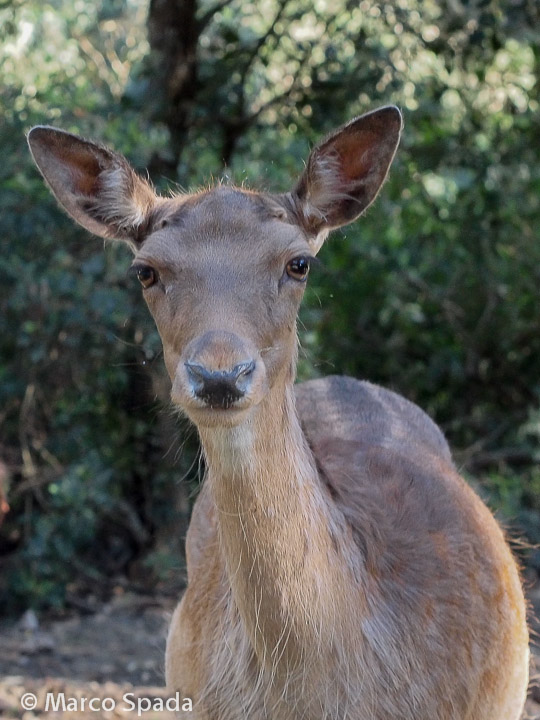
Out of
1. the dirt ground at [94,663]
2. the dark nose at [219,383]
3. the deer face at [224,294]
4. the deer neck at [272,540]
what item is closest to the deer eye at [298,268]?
the deer face at [224,294]

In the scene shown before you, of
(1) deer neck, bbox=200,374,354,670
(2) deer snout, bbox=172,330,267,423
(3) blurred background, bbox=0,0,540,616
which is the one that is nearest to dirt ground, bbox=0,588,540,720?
(3) blurred background, bbox=0,0,540,616

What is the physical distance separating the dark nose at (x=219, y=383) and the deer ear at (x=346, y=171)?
1135mm

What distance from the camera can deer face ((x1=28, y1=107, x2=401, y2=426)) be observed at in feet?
10.2

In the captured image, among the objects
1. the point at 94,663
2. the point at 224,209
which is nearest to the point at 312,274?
the point at 94,663

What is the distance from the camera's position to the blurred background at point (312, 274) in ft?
23.5

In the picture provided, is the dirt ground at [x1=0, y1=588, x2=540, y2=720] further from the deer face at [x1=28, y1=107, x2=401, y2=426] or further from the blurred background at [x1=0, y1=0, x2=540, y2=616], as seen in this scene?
the deer face at [x1=28, y1=107, x2=401, y2=426]

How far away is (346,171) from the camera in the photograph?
4.09 m

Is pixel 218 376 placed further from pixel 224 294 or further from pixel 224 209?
pixel 224 209

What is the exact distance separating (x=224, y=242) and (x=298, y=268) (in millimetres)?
284

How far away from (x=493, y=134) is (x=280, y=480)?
19.0 ft

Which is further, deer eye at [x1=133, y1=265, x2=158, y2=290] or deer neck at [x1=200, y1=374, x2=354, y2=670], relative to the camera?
deer eye at [x1=133, y1=265, x2=158, y2=290]

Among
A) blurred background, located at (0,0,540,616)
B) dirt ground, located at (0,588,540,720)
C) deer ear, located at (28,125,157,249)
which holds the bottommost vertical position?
dirt ground, located at (0,588,540,720)

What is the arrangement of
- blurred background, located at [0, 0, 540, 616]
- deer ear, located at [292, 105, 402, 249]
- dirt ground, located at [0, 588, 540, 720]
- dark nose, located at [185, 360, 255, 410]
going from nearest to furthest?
dark nose, located at [185, 360, 255, 410]
deer ear, located at [292, 105, 402, 249]
dirt ground, located at [0, 588, 540, 720]
blurred background, located at [0, 0, 540, 616]

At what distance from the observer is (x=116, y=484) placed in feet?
26.9
